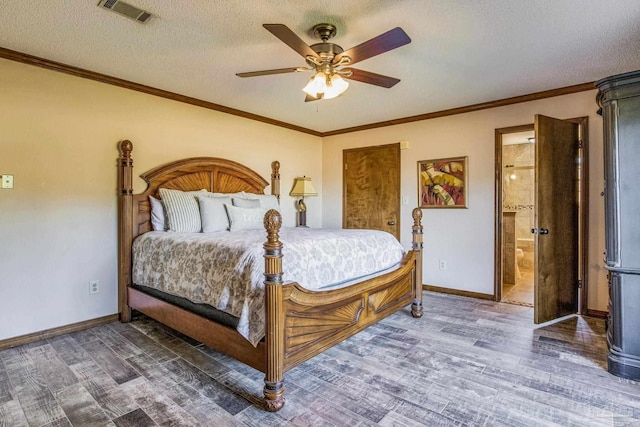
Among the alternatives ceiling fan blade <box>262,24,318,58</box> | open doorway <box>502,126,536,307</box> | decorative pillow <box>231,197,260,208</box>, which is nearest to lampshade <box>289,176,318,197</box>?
decorative pillow <box>231,197,260,208</box>

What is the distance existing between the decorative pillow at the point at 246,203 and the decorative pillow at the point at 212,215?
22 centimetres

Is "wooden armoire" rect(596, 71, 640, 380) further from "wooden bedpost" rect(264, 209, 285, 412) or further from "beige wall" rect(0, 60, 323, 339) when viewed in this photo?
"beige wall" rect(0, 60, 323, 339)

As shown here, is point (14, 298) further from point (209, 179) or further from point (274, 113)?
point (274, 113)

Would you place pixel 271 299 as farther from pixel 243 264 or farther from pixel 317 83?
pixel 317 83

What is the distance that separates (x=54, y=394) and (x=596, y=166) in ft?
15.7

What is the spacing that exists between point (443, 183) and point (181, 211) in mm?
3169

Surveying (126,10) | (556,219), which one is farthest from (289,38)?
(556,219)

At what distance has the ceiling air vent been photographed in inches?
79.4

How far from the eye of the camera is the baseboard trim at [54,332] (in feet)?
8.70

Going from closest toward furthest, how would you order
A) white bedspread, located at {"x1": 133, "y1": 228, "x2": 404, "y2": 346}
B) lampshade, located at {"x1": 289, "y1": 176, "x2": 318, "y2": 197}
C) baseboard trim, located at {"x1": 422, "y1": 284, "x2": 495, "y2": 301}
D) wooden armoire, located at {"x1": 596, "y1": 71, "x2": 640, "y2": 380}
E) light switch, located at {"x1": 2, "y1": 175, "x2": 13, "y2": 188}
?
white bedspread, located at {"x1": 133, "y1": 228, "x2": 404, "y2": 346}, wooden armoire, located at {"x1": 596, "y1": 71, "x2": 640, "y2": 380}, light switch, located at {"x1": 2, "y1": 175, "x2": 13, "y2": 188}, baseboard trim, located at {"x1": 422, "y1": 284, "x2": 495, "y2": 301}, lampshade, located at {"x1": 289, "y1": 176, "x2": 318, "y2": 197}

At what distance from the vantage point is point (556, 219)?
3.23 meters

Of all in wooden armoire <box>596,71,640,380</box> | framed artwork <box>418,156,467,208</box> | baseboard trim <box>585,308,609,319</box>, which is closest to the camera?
wooden armoire <box>596,71,640,380</box>

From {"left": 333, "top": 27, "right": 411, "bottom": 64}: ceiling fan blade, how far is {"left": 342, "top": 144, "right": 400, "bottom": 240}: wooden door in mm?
2731

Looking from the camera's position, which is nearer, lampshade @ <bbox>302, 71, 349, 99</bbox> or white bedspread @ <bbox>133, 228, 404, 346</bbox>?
white bedspread @ <bbox>133, 228, 404, 346</bbox>
